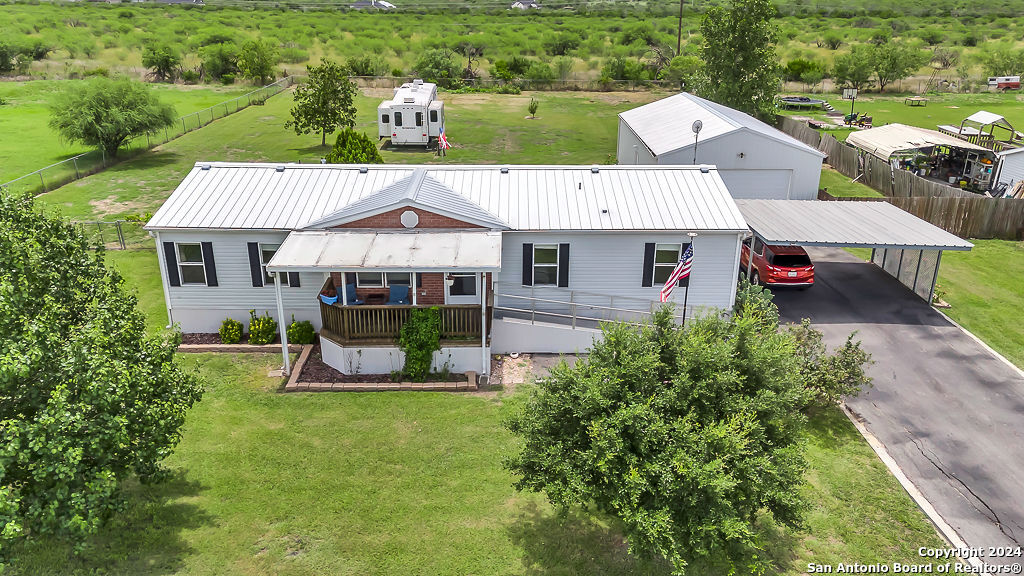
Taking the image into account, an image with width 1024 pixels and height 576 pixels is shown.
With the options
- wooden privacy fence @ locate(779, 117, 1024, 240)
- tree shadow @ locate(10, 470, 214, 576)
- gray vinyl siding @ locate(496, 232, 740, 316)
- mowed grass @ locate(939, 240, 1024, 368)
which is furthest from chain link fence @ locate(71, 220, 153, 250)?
wooden privacy fence @ locate(779, 117, 1024, 240)

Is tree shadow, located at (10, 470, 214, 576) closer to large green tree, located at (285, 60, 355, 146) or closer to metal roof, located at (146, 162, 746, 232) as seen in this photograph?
metal roof, located at (146, 162, 746, 232)

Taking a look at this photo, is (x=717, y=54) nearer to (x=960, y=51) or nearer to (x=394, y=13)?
(x=960, y=51)

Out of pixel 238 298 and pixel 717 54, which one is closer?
pixel 238 298

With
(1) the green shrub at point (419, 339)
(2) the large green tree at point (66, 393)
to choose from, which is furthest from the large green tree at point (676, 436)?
(1) the green shrub at point (419, 339)

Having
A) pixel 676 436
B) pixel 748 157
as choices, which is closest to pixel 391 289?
pixel 676 436

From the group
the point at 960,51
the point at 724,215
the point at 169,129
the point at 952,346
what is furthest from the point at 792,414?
the point at 960,51

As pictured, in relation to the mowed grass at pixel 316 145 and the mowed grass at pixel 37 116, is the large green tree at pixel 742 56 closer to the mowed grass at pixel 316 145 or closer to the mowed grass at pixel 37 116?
the mowed grass at pixel 316 145
